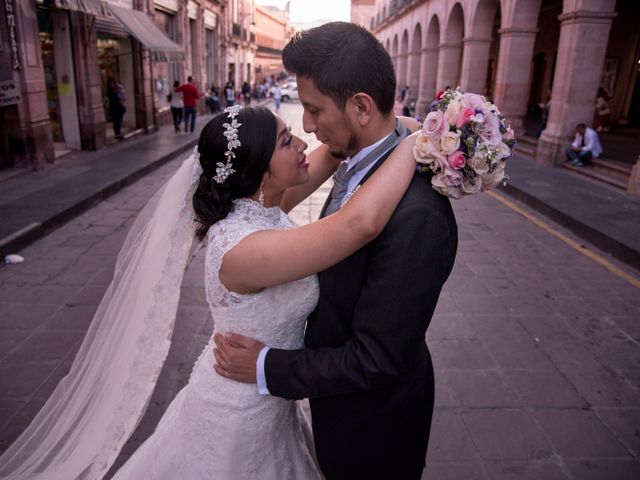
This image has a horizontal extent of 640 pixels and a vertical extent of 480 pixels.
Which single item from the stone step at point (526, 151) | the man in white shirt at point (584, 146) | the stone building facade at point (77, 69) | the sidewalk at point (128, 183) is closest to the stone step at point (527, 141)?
the stone step at point (526, 151)

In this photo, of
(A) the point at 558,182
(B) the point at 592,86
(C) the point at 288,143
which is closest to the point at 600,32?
(B) the point at 592,86

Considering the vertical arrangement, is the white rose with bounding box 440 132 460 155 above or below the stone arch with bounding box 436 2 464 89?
below

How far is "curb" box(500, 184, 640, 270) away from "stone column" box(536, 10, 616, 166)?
310 centimetres

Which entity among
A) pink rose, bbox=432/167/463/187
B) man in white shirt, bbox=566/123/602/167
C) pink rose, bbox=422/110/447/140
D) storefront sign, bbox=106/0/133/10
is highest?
storefront sign, bbox=106/0/133/10

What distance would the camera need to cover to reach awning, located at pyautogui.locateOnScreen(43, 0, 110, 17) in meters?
10.6

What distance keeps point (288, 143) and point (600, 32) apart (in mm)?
→ 11602

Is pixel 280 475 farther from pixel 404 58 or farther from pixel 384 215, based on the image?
pixel 404 58

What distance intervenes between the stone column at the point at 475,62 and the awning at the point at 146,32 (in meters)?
9.64

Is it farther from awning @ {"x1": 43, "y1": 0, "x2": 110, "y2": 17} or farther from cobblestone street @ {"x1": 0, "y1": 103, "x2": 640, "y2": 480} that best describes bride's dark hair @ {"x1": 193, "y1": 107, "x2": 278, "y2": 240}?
awning @ {"x1": 43, "y1": 0, "x2": 110, "y2": 17}

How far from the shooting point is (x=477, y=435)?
325 centimetres

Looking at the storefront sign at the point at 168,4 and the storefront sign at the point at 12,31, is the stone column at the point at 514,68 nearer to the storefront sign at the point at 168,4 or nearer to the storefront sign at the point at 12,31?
the storefront sign at the point at 12,31

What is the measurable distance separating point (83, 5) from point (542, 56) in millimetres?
18981

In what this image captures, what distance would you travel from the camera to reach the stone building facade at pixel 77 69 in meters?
9.78

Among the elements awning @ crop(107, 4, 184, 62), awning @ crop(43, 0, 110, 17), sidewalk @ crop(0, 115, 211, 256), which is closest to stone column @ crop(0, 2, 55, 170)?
sidewalk @ crop(0, 115, 211, 256)
